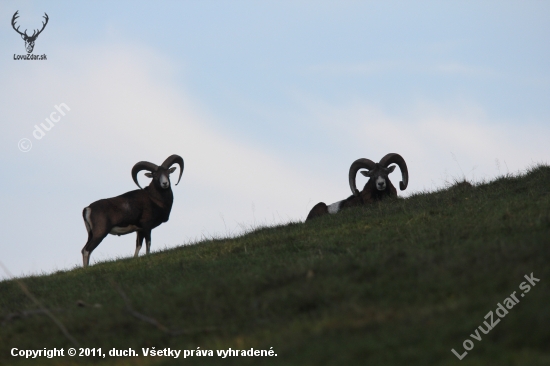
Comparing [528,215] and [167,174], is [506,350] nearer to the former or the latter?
[528,215]

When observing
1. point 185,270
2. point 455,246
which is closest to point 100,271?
point 185,270

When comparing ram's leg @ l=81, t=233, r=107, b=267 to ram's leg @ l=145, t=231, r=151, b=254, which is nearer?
ram's leg @ l=81, t=233, r=107, b=267

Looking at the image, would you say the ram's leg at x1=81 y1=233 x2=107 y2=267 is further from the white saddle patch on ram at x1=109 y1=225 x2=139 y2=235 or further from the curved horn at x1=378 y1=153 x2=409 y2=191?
the curved horn at x1=378 y1=153 x2=409 y2=191

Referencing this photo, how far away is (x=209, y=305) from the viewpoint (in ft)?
27.2

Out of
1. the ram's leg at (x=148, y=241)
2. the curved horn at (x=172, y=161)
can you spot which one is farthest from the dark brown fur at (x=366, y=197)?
the ram's leg at (x=148, y=241)

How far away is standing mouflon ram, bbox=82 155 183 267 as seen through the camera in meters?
19.0

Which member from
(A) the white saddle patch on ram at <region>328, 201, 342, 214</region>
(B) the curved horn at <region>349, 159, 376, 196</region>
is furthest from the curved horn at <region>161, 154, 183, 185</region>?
(B) the curved horn at <region>349, 159, 376, 196</region>

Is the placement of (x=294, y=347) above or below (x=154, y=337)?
below

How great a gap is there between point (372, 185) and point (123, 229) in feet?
24.2

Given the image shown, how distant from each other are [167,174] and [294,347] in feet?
50.8

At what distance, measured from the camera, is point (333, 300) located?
7.65 m

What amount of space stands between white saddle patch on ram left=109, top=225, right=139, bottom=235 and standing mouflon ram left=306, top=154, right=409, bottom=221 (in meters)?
4.99

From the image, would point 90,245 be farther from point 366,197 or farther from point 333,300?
point 333,300

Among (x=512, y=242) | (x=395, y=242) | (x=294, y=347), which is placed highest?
(x=395, y=242)
